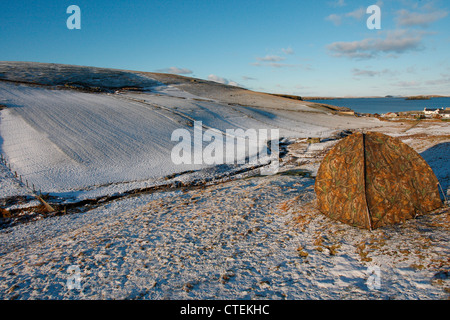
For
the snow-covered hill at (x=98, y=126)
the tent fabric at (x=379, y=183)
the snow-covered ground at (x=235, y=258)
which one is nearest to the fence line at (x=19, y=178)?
the snow-covered hill at (x=98, y=126)

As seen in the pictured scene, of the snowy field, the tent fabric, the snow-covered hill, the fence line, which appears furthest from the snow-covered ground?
the snow-covered hill

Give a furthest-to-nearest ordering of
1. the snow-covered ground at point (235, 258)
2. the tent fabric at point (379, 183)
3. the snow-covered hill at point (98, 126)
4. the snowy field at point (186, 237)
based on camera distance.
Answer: the snow-covered hill at point (98, 126), the tent fabric at point (379, 183), the snowy field at point (186, 237), the snow-covered ground at point (235, 258)

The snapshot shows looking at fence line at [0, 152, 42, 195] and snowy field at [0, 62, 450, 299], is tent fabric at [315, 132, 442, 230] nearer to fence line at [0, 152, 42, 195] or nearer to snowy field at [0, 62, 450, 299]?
snowy field at [0, 62, 450, 299]

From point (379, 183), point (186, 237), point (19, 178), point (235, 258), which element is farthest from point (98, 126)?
point (379, 183)

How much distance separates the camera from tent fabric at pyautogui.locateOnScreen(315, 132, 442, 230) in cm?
855

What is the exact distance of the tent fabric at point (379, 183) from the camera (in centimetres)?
855

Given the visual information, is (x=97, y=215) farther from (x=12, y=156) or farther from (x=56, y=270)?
(x=12, y=156)

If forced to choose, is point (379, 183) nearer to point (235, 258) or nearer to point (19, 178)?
point (235, 258)

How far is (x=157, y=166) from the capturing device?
25219 mm

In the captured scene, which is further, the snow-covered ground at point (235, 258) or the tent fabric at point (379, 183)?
the tent fabric at point (379, 183)

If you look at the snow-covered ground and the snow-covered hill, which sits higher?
the snow-covered hill

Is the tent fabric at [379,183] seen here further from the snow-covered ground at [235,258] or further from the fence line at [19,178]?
the fence line at [19,178]

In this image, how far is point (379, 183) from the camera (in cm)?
855

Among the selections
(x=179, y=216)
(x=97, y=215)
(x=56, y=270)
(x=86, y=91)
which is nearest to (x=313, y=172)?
(x=179, y=216)
